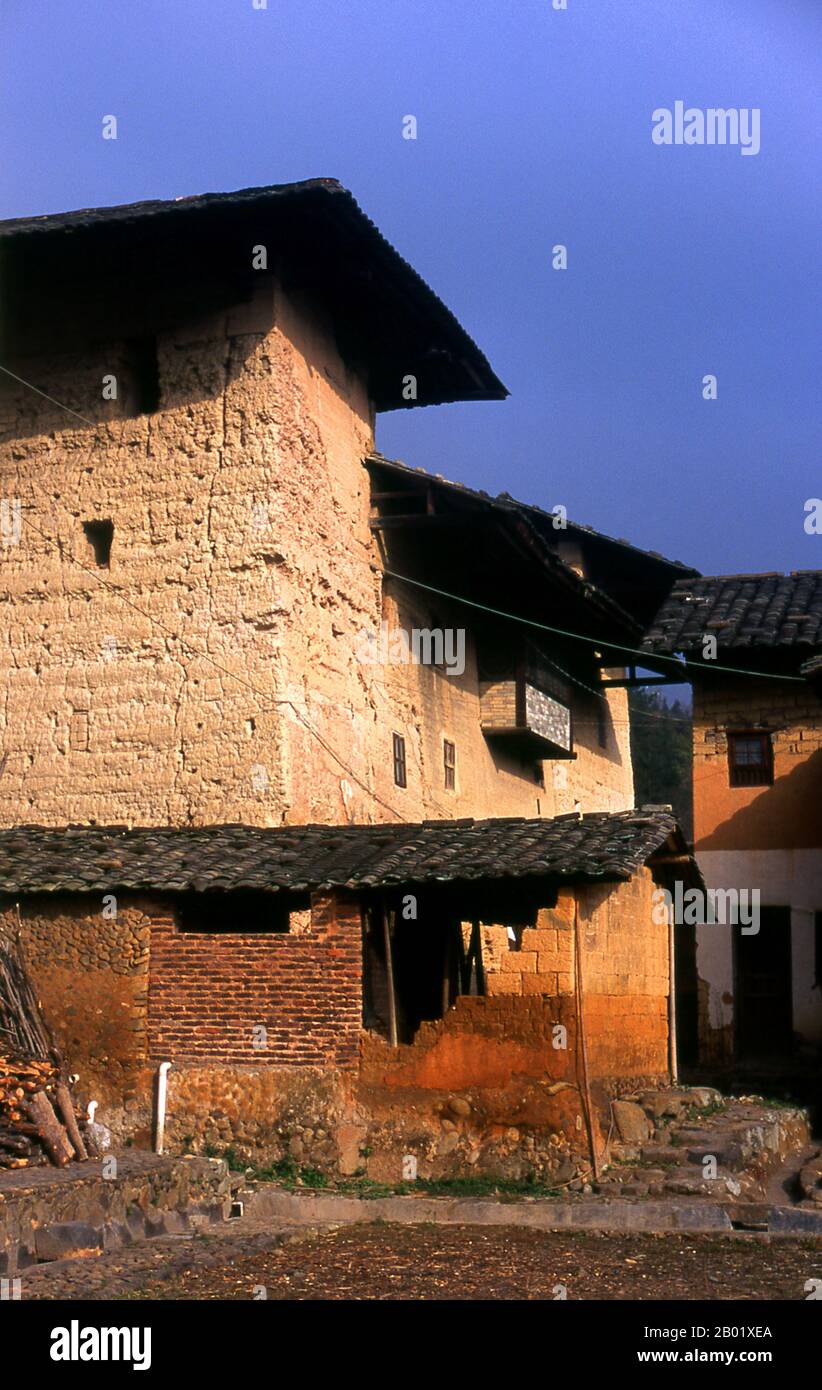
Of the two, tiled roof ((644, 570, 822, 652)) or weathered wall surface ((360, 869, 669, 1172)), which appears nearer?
weathered wall surface ((360, 869, 669, 1172))

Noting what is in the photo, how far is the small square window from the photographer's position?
64.0 feet

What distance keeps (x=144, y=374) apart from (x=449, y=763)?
648 centimetres

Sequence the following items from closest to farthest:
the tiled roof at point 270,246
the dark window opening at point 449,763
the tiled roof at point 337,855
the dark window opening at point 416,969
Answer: the tiled roof at point 337,855 < the dark window opening at point 416,969 < the tiled roof at point 270,246 < the dark window opening at point 449,763

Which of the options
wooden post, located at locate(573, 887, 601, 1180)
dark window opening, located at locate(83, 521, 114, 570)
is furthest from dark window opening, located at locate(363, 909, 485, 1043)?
dark window opening, located at locate(83, 521, 114, 570)

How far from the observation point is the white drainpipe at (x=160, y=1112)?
539 inches

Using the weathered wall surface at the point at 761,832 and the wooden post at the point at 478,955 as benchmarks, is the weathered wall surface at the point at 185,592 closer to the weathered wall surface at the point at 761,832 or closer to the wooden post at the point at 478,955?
the wooden post at the point at 478,955

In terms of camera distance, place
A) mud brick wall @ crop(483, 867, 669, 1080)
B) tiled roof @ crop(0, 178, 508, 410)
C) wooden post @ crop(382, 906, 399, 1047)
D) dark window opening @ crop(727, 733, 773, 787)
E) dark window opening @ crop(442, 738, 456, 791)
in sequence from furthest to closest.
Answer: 1. dark window opening @ crop(727, 733, 773, 787)
2. dark window opening @ crop(442, 738, 456, 791)
3. tiled roof @ crop(0, 178, 508, 410)
4. wooden post @ crop(382, 906, 399, 1047)
5. mud brick wall @ crop(483, 867, 669, 1080)

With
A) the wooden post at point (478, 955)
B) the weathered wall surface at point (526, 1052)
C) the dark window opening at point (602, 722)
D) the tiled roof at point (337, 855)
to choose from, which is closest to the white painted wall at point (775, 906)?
the wooden post at point (478, 955)

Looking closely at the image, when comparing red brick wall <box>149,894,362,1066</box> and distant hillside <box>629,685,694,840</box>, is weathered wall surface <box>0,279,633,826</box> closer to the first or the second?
red brick wall <box>149,894,362,1066</box>

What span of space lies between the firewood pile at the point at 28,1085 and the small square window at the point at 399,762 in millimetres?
6586

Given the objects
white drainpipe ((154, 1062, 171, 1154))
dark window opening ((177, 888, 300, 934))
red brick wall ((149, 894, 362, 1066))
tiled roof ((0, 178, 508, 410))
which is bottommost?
white drainpipe ((154, 1062, 171, 1154))

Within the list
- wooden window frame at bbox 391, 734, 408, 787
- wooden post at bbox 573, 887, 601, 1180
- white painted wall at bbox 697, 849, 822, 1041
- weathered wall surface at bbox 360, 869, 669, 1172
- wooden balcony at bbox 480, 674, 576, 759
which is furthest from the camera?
wooden balcony at bbox 480, 674, 576, 759

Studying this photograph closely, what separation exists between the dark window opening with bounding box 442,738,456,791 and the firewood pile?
8.07 m
